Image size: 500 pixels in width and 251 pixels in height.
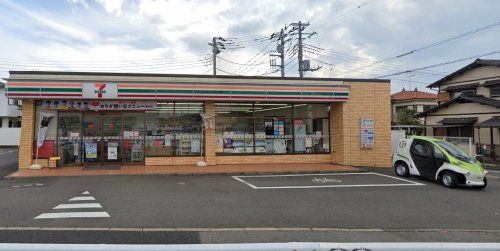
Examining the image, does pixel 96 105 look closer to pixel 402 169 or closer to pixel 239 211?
pixel 239 211

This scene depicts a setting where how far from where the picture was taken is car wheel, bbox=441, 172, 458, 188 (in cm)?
1367

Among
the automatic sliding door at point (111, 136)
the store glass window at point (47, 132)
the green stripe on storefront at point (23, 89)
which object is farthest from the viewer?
the automatic sliding door at point (111, 136)

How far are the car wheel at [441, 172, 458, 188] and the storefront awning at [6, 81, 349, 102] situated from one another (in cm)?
620

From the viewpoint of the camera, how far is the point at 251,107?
19.2 meters

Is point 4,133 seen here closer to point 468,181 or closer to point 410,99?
point 468,181

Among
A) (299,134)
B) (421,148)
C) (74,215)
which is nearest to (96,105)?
(299,134)

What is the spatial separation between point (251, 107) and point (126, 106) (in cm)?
550

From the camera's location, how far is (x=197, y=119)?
727 inches

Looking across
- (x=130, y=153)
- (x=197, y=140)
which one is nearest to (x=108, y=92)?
(x=130, y=153)

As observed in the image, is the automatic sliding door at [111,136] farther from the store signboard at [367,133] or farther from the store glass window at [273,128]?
the store signboard at [367,133]

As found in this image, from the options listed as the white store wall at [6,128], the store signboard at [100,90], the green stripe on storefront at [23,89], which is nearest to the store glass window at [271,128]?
the store signboard at [100,90]

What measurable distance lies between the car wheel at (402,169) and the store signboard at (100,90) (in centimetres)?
1152

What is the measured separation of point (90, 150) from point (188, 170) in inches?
175

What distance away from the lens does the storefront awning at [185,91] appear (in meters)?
15.9
